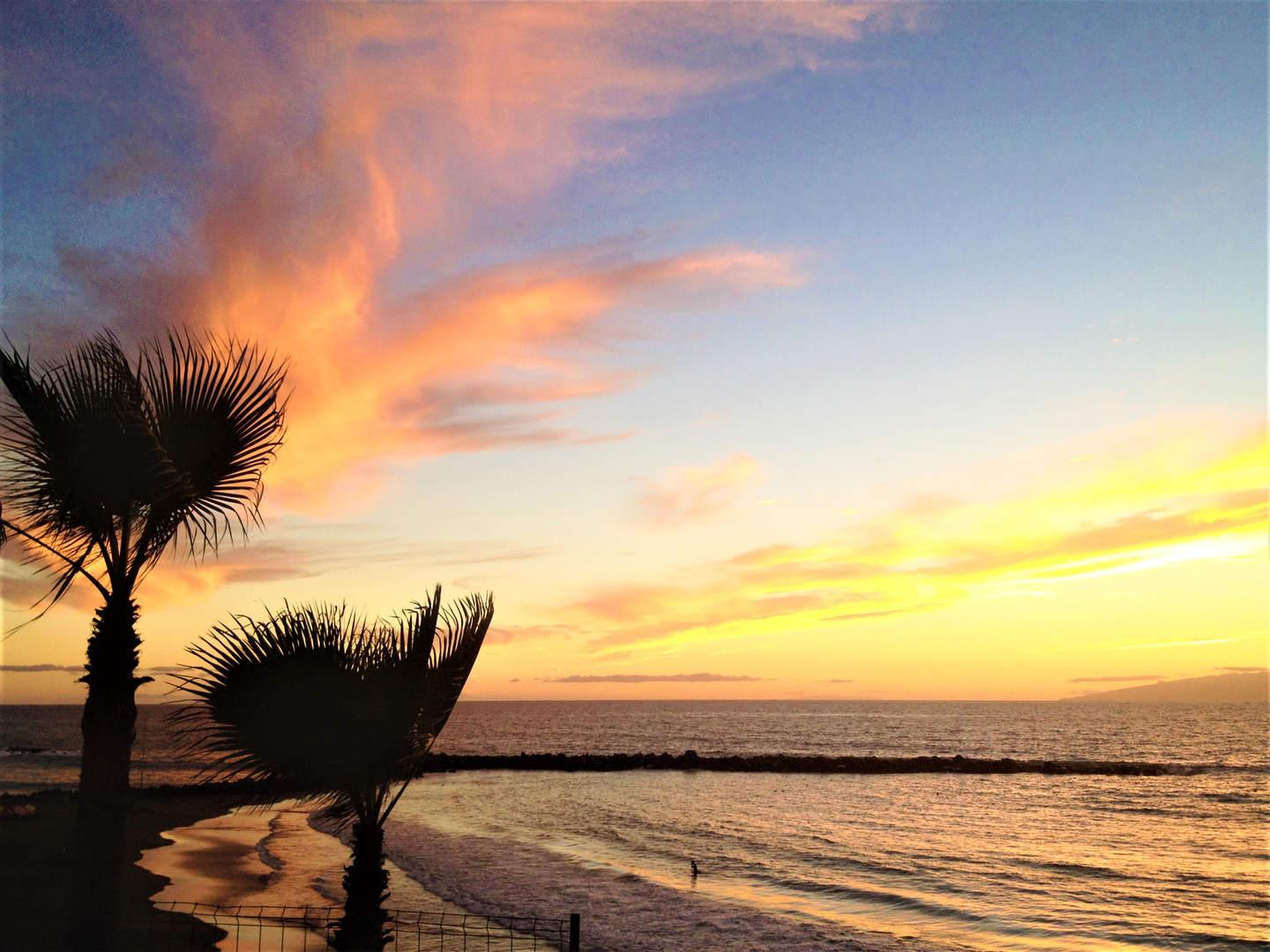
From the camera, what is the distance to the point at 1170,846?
41531mm

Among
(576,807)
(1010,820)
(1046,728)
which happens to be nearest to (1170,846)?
(1010,820)

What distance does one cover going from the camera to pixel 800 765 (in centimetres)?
7956

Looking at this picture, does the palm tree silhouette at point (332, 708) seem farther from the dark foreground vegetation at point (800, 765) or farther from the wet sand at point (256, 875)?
the dark foreground vegetation at point (800, 765)

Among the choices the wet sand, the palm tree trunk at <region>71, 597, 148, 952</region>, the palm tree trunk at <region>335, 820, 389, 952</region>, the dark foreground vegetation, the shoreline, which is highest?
the palm tree trunk at <region>71, 597, 148, 952</region>

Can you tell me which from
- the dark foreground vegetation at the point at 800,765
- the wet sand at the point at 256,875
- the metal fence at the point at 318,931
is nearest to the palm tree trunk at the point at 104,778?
the metal fence at the point at 318,931

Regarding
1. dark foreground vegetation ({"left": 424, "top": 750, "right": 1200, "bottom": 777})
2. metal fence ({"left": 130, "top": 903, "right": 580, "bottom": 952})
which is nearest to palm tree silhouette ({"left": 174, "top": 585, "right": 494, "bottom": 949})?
metal fence ({"left": 130, "top": 903, "right": 580, "bottom": 952})

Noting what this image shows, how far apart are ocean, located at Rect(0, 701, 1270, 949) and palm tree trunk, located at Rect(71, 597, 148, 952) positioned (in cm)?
1734

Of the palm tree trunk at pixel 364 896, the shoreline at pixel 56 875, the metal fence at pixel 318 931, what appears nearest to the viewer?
the palm tree trunk at pixel 364 896

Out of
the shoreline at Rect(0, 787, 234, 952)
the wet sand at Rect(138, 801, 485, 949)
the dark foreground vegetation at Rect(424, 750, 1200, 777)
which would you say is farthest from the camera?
the dark foreground vegetation at Rect(424, 750, 1200, 777)

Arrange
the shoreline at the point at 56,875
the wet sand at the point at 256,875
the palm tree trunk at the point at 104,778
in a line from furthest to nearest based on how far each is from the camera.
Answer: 1. the wet sand at the point at 256,875
2. the shoreline at the point at 56,875
3. the palm tree trunk at the point at 104,778

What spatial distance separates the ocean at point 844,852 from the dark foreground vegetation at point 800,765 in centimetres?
327

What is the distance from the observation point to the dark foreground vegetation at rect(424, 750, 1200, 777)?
77.8 meters

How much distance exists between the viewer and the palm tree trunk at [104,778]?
7.98m

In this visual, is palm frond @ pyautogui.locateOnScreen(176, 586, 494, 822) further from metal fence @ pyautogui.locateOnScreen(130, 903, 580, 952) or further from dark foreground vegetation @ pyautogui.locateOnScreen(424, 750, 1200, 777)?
dark foreground vegetation @ pyautogui.locateOnScreen(424, 750, 1200, 777)
